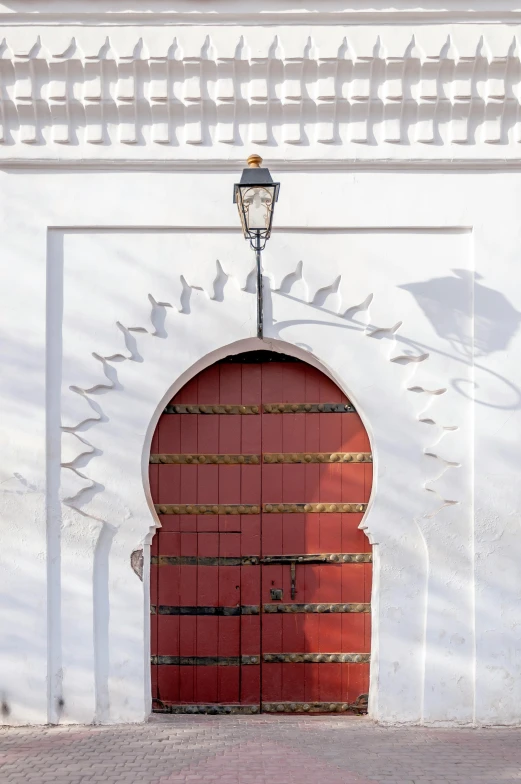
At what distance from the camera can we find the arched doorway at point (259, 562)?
6.29 meters

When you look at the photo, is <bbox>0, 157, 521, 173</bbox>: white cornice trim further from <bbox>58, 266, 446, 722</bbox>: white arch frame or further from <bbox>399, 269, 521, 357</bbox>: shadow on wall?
<bbox>58, 266, 446, 722</bbox>: white arch frame

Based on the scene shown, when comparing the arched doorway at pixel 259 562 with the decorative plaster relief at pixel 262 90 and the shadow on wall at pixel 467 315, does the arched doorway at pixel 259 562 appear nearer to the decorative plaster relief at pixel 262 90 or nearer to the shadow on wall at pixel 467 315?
the shadow on wall at pixel 467 315

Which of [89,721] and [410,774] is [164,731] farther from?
[410,774]

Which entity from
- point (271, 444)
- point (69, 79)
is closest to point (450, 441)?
point (271, 444)

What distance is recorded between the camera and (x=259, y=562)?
6.33 metres

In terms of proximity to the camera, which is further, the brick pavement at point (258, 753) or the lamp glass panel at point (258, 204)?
the lamp glass panel at point (258, 204)

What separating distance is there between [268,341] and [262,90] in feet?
5.38

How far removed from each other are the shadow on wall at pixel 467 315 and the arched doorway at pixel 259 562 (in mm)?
847

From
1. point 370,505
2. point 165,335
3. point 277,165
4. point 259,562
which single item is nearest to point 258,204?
point 277,165

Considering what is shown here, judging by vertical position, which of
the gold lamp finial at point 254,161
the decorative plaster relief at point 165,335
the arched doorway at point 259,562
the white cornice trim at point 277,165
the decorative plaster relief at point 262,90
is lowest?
the arched doorway at point 259,562

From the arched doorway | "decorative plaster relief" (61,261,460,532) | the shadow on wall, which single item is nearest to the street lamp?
"decorative plaster relief" (61,261,460,532)

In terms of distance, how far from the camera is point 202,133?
6.13 meters

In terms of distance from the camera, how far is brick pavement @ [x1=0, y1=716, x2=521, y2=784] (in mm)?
5090

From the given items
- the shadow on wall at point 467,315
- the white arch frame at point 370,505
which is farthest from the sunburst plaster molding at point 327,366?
the shadow on wall at point 467,315
